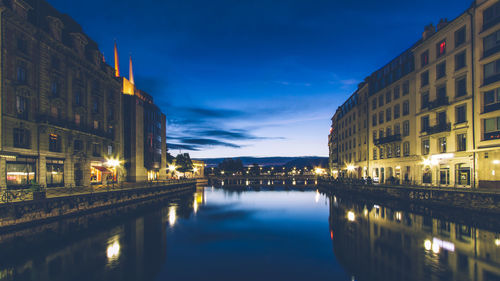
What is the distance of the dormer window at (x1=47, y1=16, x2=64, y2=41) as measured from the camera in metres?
39.0

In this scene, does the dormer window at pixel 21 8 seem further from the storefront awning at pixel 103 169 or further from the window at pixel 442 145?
the window at pixel 442 145

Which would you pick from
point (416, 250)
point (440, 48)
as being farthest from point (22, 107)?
point (440, 48)

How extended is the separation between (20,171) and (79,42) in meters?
23.3

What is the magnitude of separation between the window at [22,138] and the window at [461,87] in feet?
187

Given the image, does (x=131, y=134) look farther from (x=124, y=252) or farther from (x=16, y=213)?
(x=124, y=252)

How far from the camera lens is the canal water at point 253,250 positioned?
1467 cm

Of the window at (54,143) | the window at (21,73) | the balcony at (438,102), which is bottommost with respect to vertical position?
the window at (54,143)

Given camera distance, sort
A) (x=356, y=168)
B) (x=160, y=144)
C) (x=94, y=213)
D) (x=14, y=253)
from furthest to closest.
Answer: (x=160, y=144), (x=356, y=168), (x=94, y=213), (x=14, y=253)

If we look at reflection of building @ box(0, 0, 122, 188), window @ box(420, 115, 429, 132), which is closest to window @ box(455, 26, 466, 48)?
window @ box(420, 115, 429, 132)

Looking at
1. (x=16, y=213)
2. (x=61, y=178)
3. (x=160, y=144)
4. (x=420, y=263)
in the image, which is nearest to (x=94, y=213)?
(x=16, y=213)

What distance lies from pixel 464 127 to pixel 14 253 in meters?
48.2

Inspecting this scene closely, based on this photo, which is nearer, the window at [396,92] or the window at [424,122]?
the window at [424,122]

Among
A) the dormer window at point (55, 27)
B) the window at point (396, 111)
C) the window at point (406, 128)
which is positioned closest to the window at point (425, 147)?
the window at point (406, 128)

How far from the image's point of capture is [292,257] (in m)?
18.1
